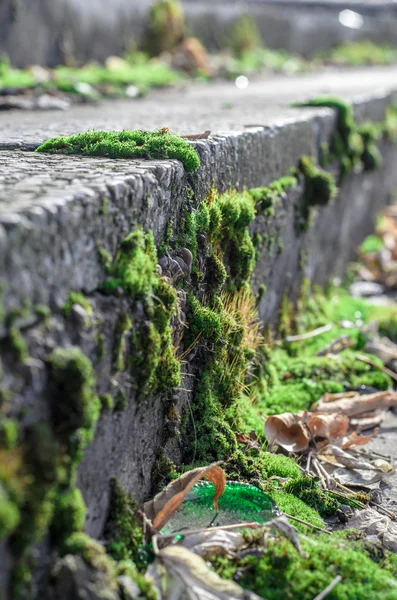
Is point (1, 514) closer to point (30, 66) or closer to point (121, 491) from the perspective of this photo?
point (121, 491)

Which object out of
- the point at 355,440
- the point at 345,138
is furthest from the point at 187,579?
the point at 345,138

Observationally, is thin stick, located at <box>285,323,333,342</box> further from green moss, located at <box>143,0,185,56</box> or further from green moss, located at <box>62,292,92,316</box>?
green moss, located at <box>143,0,185,56</box>

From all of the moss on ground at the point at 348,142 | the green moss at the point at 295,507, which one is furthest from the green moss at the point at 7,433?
the moss on ground at the point at 348,142

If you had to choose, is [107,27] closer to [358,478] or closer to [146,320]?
[358,478]

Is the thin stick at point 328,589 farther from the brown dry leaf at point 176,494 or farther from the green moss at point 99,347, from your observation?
the green moss at point 99,347

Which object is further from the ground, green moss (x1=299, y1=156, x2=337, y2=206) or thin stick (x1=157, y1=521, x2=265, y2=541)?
green moss (x1=299, y1=156, x2=337, y2=206)

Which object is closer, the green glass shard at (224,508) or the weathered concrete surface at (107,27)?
the green glass shard at (224,508)

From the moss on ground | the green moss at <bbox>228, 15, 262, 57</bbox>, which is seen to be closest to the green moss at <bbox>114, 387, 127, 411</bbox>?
the moss on ground
